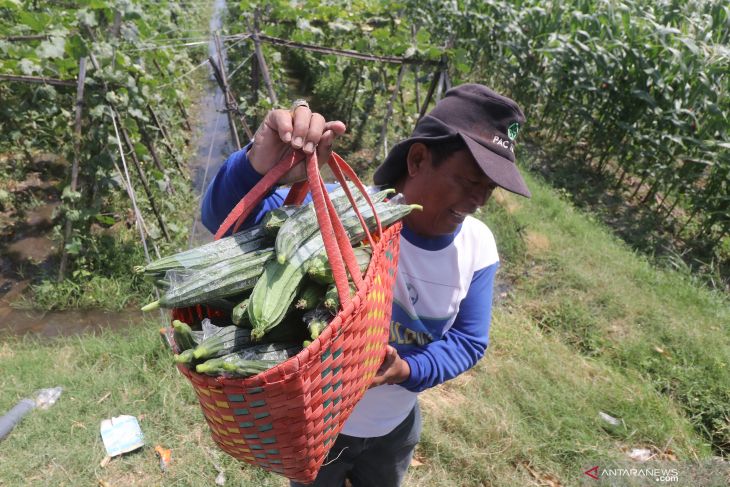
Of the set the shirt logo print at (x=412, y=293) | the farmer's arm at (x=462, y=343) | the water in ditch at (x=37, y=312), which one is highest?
the shirt logo print at (x=412, y=293)

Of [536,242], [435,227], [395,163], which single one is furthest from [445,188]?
[536,242]

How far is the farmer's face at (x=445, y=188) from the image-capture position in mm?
1487

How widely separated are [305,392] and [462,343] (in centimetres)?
90

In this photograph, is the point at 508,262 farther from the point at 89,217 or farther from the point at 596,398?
the point at 89,217

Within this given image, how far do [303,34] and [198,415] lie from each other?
20.6ft

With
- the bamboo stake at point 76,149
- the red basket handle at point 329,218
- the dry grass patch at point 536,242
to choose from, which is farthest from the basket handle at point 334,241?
the dry grass patch at point 536,242

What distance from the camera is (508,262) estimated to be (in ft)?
17.6

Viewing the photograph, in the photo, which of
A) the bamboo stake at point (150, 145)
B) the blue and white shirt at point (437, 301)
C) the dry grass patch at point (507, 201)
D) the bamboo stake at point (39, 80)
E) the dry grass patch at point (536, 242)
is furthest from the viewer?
the dry grass patch at point (507, 201)

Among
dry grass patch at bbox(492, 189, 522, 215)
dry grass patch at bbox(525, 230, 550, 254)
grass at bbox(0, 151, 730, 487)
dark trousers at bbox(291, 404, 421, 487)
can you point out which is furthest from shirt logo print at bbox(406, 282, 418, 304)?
dry grass patch at bbox(492, 189, 522, 215)

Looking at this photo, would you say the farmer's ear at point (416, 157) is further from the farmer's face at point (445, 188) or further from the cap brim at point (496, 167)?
the cap brim at point (496, 167)

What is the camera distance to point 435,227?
5.24 ft

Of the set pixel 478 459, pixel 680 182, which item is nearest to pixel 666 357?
pixel 478 459

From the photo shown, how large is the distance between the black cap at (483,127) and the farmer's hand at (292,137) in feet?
1.39

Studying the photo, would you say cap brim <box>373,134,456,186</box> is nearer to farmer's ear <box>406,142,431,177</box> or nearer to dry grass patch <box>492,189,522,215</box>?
farmer's ear <box>406,142,431,177</box>
